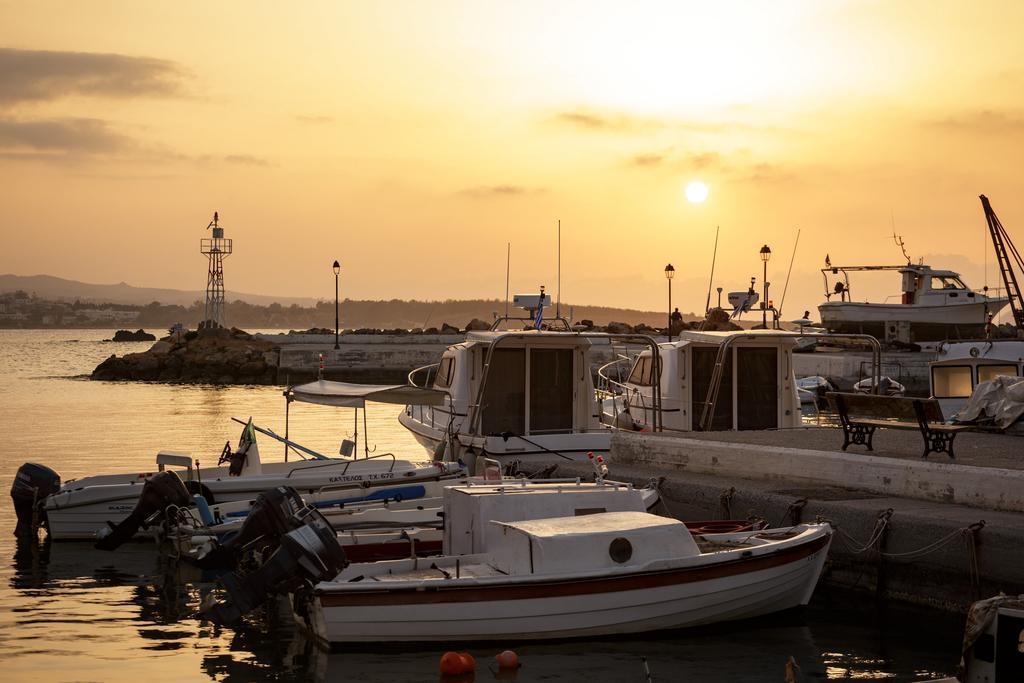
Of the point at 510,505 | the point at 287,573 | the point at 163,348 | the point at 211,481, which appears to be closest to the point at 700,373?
the point at 211,481

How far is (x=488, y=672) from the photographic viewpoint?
1168cm

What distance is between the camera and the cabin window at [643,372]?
26.1m

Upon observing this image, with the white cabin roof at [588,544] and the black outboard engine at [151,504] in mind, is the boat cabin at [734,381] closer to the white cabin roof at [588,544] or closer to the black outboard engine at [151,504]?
the black outboard engine at [151,504]

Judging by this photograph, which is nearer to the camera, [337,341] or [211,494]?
[211,494]

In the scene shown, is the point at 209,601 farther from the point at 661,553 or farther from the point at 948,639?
the point at 948,639

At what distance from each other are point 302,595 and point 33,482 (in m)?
9.34

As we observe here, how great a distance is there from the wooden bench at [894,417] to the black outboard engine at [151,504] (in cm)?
936

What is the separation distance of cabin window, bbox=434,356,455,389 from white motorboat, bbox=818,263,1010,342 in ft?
173

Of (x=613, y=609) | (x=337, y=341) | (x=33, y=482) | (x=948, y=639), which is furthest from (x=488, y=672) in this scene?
(x=337, y=341)

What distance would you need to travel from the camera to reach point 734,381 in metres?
23.2

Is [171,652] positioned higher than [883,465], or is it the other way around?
[883,465]

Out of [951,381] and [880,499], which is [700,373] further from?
[880,499]

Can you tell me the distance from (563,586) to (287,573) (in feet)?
9.14

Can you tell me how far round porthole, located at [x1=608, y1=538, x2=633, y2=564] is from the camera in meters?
12.4
